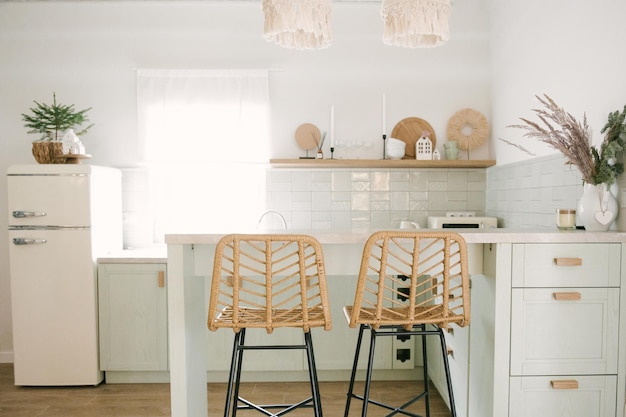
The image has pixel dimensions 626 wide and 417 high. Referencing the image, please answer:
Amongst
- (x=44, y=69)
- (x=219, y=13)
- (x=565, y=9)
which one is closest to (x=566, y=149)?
(x=565, y=9)

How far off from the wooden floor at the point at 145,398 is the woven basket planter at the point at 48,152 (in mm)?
1595

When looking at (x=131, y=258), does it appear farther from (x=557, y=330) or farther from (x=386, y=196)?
(x=557, y=330)

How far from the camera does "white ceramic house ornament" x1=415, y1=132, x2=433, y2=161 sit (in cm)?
350

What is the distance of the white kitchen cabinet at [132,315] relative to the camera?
304 cm

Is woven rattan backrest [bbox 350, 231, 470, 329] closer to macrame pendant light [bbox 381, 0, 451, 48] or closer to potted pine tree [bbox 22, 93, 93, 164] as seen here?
macrame pendant light [bbox 381, 0, 451, 48]

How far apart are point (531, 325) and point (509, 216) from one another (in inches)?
57.1

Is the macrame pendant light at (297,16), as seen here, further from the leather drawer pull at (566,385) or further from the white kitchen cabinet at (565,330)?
the leather drawer pull at (566,385)

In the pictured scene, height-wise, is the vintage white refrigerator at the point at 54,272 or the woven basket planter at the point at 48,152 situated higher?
the woven basket planter at the point at 48,152

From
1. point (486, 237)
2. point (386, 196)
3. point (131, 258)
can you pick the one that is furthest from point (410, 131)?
point (131, 258)

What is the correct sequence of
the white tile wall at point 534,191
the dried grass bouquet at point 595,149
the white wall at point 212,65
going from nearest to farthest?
1. the dried grass bouquet at point 595,149
2. the white tile wall at point 534,191
3. the white wall at point 212,65

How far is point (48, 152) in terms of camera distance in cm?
313

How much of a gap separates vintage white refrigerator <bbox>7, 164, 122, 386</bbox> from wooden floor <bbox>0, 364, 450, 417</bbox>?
0.12 meters

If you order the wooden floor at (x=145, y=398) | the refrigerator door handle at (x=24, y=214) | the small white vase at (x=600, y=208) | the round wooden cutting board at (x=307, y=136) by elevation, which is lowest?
the wooden floor at (x=145, y=398)

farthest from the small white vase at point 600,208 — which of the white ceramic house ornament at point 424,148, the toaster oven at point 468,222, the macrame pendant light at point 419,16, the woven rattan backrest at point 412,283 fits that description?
the white ceramic house ornament at point 424,148
